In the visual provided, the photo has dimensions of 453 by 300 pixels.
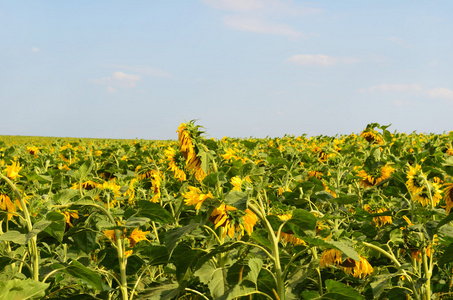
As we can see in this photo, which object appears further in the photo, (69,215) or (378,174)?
(378,174)

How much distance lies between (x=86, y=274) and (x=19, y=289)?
80 cm

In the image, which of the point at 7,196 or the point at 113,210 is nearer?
the point at 7,196

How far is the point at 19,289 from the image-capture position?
1541 mm

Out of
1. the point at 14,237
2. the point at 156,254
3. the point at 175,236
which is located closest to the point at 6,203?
the point at 14,237

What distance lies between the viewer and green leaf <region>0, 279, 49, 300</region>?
4.79 ft

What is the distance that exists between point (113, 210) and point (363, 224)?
2.20m

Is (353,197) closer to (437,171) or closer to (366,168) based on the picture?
(437,171)

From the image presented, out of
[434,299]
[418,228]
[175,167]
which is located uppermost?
[175,167]

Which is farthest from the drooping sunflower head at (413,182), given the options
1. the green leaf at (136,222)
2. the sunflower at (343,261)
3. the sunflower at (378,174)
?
the green leaf at (136,222)

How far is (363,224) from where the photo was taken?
13.0 feet

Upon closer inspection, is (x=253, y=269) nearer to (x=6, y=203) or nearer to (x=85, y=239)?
(x=85, y=239)

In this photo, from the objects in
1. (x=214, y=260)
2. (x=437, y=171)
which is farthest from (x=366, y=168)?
(x=214, y=260)

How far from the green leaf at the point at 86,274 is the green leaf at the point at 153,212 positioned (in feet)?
1.86

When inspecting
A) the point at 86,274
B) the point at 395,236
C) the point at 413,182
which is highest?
the point at 413,182
